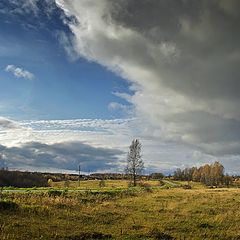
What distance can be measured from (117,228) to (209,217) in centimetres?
998

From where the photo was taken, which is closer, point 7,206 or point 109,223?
point 109,223

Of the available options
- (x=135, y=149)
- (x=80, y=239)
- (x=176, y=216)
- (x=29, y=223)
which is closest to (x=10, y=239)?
(x=80, y=239)

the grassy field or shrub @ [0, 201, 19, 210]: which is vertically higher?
shrub @ [0, 201, 19, 210]

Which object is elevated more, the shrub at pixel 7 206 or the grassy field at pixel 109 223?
the shrub at pixel 7 206

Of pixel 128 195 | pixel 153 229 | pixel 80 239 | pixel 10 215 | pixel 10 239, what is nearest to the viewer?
pixel 10 239

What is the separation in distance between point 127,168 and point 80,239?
79.5m

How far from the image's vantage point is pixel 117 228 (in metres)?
24.6

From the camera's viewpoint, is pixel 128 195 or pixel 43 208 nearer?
pixel 43 208

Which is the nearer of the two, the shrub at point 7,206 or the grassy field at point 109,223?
the grassy field at point 109,223

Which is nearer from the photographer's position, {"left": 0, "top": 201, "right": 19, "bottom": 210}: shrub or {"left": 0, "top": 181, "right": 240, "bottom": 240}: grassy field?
{"left": 0, "top": 181, "right": 240, "bottom": 240}: grassy field

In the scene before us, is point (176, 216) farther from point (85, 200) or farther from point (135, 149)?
point (135, 149)

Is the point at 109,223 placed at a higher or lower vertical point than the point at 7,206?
lower

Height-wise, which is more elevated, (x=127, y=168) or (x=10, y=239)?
(x=127, y=168)

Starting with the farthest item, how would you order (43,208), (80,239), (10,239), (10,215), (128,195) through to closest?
(128,195)
(43,208)
(10,215)
(80,239)
(10,239)
